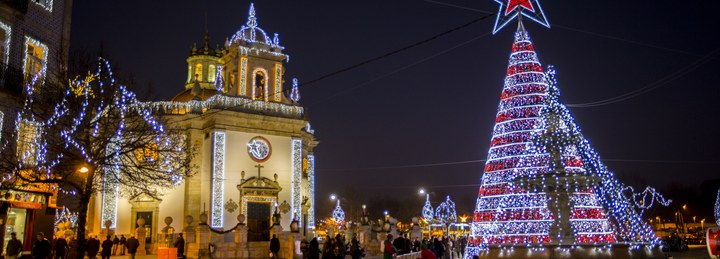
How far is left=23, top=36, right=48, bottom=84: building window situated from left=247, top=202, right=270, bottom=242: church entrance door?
18633mm

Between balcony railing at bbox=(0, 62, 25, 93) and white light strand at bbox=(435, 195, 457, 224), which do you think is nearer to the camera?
balcony railing at bbox=(0, 62, 25, 93)

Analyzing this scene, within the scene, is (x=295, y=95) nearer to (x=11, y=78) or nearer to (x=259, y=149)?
(x=259, y=149)

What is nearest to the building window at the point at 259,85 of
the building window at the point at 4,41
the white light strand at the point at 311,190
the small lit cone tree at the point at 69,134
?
the white light strand at the point at 311,190

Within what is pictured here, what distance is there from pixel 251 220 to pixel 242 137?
5375 millimetres

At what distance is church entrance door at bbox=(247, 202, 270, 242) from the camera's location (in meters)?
38.6

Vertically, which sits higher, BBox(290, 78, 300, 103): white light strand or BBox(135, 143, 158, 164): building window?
BBox(290, 78, 300, 103): white light strand

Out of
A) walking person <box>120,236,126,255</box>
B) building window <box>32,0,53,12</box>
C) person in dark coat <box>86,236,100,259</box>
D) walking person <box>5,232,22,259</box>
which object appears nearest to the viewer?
walking person <box>5,232,22,259</box>

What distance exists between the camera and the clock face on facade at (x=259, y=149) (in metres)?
39.5

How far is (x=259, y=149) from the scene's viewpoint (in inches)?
1569

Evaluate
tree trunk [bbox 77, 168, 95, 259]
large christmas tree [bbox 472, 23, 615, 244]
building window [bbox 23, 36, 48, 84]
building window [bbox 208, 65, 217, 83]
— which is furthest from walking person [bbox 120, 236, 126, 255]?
large christmas tree [bbox 472, 23, 615, 244]

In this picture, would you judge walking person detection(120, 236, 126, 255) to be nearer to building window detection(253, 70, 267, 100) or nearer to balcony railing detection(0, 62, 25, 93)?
building window detection(253, 70, 267, 100)

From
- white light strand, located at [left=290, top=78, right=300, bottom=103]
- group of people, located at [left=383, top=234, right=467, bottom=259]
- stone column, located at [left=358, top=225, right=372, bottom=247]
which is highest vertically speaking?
white light strand, located at [left=290, top=78, right=300, bottom=103]

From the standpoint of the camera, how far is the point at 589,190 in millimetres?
24641

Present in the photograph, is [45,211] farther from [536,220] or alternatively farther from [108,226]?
[536,220]
